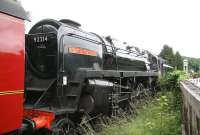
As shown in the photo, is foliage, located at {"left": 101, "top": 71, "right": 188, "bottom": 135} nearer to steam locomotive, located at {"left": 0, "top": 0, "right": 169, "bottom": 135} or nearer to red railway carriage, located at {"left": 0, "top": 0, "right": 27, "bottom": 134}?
steam locomotive, located at {"left": 0, "top": 0, "right": 169, "bottom": 135}

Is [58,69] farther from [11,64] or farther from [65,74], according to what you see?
[11,64]

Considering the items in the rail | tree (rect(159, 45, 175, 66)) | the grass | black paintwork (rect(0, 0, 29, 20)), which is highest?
tree (rect(159, 45, 175, 66))

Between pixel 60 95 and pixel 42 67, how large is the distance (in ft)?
3.03

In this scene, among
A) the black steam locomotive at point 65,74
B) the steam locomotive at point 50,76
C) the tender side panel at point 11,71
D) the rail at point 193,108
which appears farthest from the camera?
the black steam locomotive at point 65,74

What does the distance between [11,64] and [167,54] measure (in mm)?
52159

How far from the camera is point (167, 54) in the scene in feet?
183

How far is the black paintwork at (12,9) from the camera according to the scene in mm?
5015

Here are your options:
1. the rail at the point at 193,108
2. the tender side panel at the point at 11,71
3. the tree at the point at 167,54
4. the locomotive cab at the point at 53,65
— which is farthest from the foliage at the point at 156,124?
the tree at the point at 167,54

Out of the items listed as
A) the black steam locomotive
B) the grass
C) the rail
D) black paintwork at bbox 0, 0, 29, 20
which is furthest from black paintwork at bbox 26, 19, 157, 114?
the rail

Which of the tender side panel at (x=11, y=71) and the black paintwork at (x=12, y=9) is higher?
the black paintwork at (x=12, y=9)

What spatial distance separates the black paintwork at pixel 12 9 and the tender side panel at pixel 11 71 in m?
0.07

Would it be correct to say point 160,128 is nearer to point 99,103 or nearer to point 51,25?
point 99,103

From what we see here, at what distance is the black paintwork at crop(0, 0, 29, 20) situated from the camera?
501 centimetres

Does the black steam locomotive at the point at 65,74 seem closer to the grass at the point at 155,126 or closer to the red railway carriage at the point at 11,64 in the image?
the grass at the point at 155,126
